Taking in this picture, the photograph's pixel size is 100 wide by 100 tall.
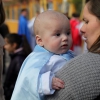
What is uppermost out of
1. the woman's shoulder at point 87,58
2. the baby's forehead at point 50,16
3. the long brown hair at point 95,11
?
the long brown hair at point 95,11

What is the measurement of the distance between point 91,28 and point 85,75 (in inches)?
12.7

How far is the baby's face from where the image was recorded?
2.01 metres

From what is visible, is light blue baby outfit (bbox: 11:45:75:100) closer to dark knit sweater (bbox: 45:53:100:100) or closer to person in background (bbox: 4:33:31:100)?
dark knit sweater (bbox: 45:53:100:100)

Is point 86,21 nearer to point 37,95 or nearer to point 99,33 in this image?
point 99,33

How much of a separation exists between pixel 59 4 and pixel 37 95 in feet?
38.4

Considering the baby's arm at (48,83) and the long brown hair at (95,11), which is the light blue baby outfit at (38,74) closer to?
the baby's arm at (48,83)

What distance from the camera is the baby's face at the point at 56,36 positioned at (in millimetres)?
2010

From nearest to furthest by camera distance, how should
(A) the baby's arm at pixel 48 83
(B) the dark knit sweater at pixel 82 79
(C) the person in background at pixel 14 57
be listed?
(B) the dark knit sweater at pixel 82 79
(A) the baby's arm at pixel 48 83
(C) the person in background at pixel 14 57

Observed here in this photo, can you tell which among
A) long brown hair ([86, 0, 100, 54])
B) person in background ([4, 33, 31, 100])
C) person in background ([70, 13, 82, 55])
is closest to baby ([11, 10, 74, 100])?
long brown hair ([86, 0, 100, 54])

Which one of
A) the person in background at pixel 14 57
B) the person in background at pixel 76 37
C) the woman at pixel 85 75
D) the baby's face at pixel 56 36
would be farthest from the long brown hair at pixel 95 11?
the person in background at pixel 76 37

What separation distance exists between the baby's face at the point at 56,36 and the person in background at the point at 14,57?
7.09 feet

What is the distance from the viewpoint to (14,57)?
432cm

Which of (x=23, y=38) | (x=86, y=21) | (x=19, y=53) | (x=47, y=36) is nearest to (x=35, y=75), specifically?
(x=47, y=36)

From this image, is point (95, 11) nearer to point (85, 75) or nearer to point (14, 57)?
point (85, 75)
